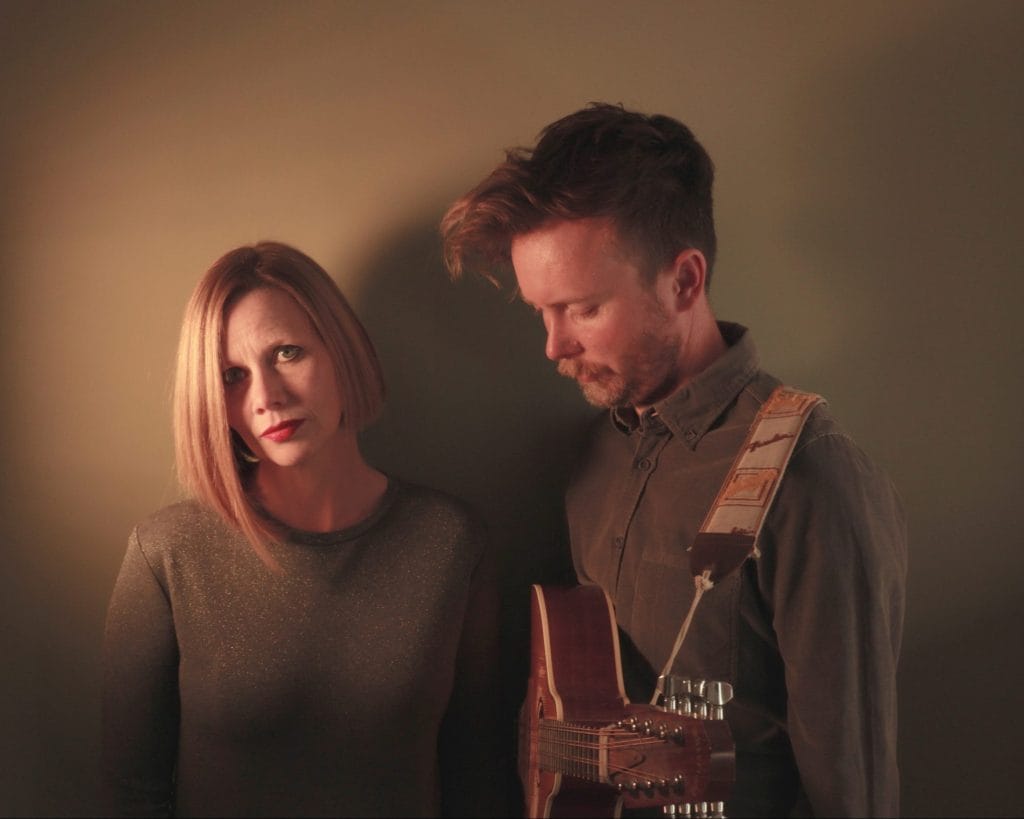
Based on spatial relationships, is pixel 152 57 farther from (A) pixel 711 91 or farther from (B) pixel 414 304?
(A) pixel 711 91

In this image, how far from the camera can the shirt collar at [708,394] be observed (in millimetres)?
1627

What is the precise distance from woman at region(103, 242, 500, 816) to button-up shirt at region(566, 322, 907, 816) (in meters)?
0.41

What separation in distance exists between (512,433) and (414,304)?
14.0 inches

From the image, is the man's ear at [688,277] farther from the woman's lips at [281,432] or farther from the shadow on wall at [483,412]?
the woman's lips at [281,432]

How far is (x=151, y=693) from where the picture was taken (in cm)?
178

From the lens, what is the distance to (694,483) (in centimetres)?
163

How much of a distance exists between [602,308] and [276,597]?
2.69 feet

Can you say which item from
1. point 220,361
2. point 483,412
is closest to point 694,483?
point 483,412

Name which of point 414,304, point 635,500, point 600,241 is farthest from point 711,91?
point 635,500

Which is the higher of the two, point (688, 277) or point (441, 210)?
point (441, 210)

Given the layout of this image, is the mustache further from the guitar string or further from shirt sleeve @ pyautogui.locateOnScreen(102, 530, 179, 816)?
shirt sleeve @ pyautogui.locateOnScreen(102, 530, 179, 816)

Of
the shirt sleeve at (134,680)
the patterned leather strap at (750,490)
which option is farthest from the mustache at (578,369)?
the shirt sleeve at (134,680)

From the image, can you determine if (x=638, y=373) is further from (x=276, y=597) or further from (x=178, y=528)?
(x=178, y=528)

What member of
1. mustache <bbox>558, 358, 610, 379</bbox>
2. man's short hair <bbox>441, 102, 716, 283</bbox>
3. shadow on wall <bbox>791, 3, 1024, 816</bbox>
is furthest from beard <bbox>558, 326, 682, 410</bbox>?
shadow on wall <bbox>791, 3, 1024, 816</bbox>
